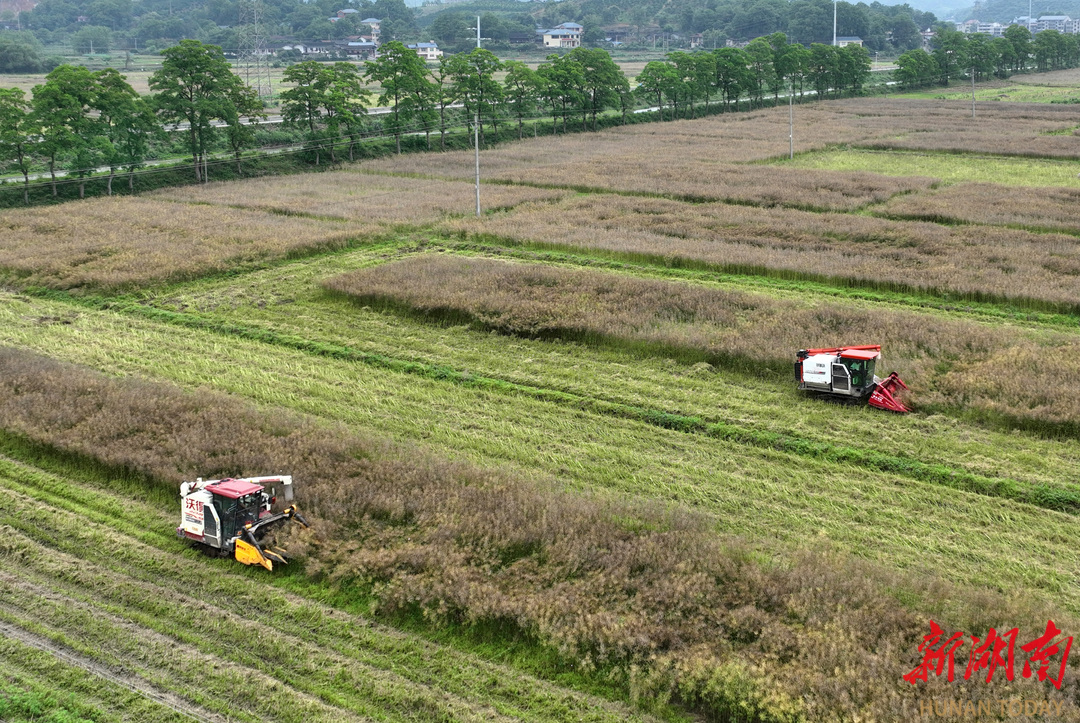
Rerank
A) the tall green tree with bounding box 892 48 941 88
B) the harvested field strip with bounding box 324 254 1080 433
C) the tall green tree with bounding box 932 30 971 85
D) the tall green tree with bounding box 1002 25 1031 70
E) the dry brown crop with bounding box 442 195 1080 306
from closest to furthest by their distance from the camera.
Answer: the harvested field strip with bounding box 324 254 1080 433, the dry brown crop with bounding box 442 195 1080 306, the tall green tree with bounding box 892 48 941 88, the tall green tree with bounding box 932 30 971 85, the tall green tree with bounding box 1002 25 1031 70

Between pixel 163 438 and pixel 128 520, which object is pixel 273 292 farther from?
pixel 128 520

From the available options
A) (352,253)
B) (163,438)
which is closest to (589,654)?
(163,438)

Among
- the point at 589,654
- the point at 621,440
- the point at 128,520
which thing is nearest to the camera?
the point at 589,654

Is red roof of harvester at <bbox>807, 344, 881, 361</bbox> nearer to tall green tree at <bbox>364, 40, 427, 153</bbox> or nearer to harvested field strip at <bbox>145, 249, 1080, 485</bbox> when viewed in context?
harvested field strip at <bbox>145, 249, 1080, 485</bbox>

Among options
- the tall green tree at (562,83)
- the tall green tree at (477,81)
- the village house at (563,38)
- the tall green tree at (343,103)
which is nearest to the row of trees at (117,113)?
the tall green tree at (343,103)

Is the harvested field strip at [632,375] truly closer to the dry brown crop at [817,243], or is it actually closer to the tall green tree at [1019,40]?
the dry brown crop at [817,243]

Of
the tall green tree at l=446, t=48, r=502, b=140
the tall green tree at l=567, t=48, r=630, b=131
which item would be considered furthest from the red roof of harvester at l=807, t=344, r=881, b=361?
the tall green tree at l=567, t=48, r=630, b=131
